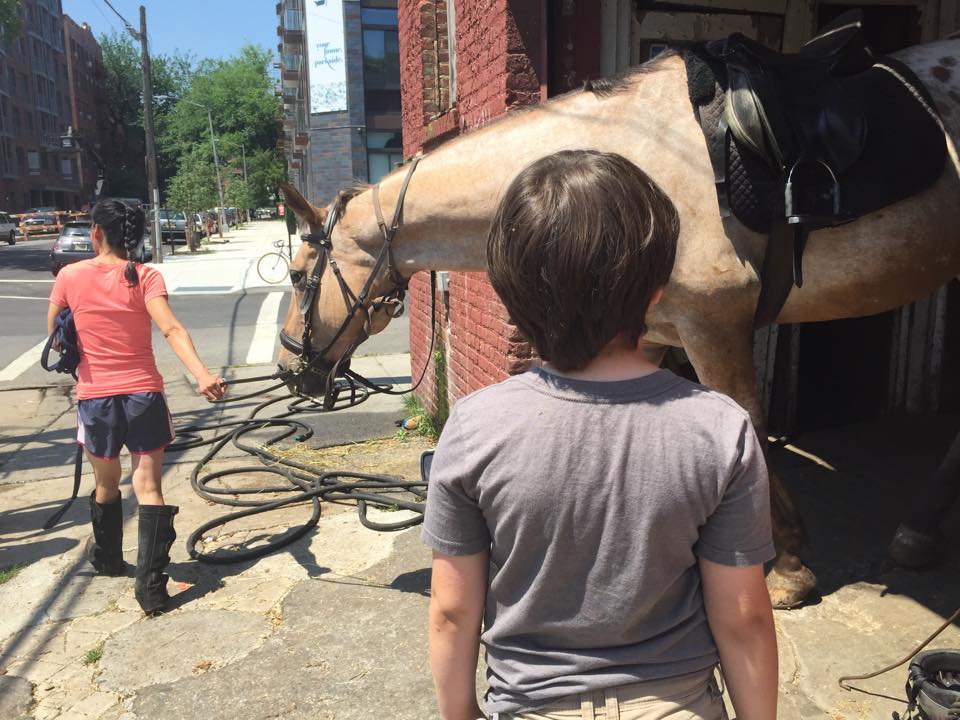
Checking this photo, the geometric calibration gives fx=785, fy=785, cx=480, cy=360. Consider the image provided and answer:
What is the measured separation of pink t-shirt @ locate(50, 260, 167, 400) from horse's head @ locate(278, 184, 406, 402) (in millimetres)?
765

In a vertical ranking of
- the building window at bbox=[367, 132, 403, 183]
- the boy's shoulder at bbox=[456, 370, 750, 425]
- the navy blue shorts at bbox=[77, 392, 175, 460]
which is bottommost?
the navy blue shorts at bbox=[77, 392, 175, 460]

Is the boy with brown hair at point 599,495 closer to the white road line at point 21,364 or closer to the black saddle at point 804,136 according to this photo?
the black saddle at point 804,136

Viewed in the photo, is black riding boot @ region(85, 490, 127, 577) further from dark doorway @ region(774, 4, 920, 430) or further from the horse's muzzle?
dark doorway @ region(774, 4, 920, 430)

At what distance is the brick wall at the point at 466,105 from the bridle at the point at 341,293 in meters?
1.02

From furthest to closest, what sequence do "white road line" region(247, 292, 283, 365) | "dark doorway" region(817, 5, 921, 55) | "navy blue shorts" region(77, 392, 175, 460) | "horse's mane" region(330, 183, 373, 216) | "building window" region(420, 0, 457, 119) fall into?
"white road line" region(247, 292, 283, 365), "building window" region(420, 0, 457, 119), "dark doorway" region(817, 5, 921, 55), "horse's mane" region(330, 183, 373, 216), "navy blue shorts" region(77, 392, 175, 460)

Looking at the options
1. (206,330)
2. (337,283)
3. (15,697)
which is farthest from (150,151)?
Answer: (15,697)

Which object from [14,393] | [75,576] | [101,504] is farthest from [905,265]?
[14,393]

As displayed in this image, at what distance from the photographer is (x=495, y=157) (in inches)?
140

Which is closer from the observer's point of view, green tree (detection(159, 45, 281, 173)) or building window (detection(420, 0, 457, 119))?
building window (detection(420, 0, 457, 119))

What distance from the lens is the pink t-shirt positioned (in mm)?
3916

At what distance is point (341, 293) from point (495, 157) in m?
1.08

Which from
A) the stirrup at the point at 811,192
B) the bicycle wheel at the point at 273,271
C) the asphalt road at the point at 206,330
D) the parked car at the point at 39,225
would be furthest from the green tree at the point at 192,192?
the stirrup at the point at 811,192

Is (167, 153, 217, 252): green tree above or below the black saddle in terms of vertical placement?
above

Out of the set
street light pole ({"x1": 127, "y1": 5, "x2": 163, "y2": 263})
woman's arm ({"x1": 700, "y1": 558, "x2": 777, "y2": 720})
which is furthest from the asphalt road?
woman's arm ({"x1": 700, "y1": 558, "x2": 777, "y2": 720})
